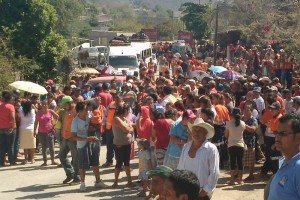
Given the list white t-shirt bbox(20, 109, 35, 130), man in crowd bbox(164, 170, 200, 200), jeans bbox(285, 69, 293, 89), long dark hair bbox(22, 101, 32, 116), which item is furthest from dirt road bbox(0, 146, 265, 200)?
jeans bbox(285, 69, 293, 89)

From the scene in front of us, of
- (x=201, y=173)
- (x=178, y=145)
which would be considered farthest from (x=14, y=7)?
(x=201, y=173)

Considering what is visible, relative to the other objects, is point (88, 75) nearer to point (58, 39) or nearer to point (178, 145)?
point (58, 39)

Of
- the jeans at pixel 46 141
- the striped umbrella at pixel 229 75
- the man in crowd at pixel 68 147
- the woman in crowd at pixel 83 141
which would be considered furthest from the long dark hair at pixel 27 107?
the striped umbrella at pixel 229 75

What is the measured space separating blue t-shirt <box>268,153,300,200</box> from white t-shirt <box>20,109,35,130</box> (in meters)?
10.7

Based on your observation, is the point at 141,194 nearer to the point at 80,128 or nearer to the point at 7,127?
the point at 80,128

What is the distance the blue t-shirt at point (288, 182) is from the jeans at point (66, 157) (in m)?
7.95

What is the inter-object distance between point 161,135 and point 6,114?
16.0 ft

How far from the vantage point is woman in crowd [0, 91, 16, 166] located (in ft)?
48.7

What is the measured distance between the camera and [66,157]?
1298cm

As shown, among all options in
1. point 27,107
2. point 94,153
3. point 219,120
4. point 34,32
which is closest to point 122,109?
point 94,153

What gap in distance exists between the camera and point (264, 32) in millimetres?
33375

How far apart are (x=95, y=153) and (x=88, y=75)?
1300cm

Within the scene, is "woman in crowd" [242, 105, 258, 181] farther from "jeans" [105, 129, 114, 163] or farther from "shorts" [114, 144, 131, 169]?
"jeans" [105, 129, 114, 163]

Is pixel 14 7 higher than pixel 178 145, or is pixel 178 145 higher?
pixel 14 7
